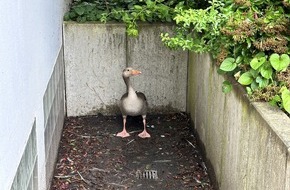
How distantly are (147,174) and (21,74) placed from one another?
1944 mm

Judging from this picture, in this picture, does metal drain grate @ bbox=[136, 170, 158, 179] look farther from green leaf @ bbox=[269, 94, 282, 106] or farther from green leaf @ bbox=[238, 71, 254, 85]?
green leaf @ bbox=[269, 94, 282, 106]

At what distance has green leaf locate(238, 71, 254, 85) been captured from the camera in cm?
327

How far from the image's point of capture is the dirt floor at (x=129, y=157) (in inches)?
170

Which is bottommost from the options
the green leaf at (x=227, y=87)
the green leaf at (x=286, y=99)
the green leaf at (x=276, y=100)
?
the green leaf at (x=227, y=87)

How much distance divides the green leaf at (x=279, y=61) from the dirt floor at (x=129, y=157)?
143 centimetres

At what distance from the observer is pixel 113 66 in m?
5.71

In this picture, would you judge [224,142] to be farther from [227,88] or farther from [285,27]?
[285,27]

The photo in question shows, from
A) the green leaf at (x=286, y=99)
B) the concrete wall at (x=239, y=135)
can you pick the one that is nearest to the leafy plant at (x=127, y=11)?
the concrete wall at (x=239, y=135)

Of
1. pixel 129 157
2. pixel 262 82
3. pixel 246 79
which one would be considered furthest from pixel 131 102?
pixel 262 82

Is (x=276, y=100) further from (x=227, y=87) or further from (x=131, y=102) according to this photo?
(x=131, y=102)

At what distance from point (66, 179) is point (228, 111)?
4.72ft

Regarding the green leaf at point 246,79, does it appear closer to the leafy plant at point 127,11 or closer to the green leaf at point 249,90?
the green leaf at point 249,90

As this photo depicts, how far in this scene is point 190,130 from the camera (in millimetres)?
5391

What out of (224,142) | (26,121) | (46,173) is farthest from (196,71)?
(26,121)
